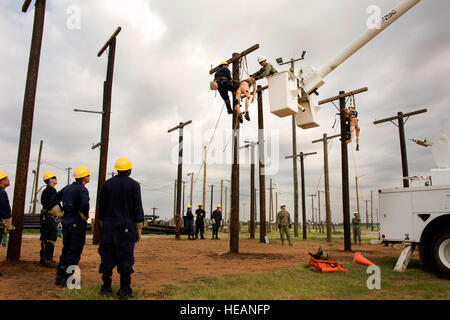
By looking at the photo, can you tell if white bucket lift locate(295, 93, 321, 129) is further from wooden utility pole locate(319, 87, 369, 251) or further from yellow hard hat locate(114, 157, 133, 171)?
wooden utility pole locate(319, 87, 369, 251)

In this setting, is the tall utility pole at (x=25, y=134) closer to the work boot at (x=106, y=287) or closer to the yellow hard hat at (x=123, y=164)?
the work boot at (x=106, y=287)

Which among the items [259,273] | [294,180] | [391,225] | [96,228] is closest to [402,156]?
[294,180]

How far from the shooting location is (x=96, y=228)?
540 inches

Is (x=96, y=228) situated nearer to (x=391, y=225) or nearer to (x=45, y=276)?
(x=45, y=276)

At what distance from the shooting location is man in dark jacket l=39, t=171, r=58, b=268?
24.5ft

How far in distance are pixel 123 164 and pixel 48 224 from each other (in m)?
3.58

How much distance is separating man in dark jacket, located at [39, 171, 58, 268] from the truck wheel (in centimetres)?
894

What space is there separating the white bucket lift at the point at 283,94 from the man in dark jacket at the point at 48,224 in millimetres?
5607

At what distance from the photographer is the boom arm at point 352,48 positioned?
27.5ft

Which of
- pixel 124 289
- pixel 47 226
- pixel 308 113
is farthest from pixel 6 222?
pixel 308 113

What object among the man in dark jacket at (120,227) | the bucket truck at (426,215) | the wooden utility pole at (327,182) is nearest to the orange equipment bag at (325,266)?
the bucket truck at (426,215)

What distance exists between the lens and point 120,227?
4.90m

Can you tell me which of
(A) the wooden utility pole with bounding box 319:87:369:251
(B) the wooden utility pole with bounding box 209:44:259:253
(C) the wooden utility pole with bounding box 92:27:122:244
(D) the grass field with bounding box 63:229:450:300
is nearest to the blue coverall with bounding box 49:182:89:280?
(D) the grass field with bounding box 63:229:450:300
